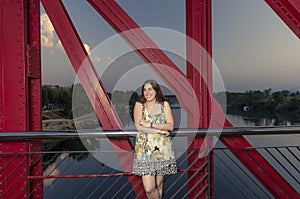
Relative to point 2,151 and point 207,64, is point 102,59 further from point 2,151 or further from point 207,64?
point 2,151

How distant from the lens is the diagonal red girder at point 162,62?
2.33 metres

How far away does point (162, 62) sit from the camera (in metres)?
2.33

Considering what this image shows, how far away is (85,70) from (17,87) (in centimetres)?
64

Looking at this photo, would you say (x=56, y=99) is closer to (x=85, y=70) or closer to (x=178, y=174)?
(x=85, y=70)

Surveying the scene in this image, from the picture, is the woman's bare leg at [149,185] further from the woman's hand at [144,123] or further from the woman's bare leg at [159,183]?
the woman's hand at [144,123]

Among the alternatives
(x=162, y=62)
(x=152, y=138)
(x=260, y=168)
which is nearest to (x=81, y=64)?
(x=162, y=62)

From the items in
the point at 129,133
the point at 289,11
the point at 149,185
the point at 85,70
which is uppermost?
the point at 289,11

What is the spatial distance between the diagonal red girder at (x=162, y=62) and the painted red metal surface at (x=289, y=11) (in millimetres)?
993

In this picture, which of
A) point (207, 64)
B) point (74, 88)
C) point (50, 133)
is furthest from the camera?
point (207, 64)

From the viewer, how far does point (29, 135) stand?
2.06 meters

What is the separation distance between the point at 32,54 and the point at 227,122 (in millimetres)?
1857

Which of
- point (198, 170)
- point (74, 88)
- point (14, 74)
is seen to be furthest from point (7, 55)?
point (198, 170)

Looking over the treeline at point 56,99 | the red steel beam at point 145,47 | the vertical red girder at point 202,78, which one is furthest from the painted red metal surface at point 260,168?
the treeline at point 56,99

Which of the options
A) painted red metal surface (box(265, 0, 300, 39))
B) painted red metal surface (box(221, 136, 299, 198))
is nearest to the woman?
painted red metal surface (box(221, 136, 299, 198))
